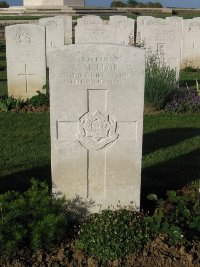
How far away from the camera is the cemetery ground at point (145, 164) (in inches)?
144

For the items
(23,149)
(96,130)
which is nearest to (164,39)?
(23,149)

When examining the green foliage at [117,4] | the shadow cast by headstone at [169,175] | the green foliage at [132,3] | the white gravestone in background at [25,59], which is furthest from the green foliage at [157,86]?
the green foliage at [132,3]

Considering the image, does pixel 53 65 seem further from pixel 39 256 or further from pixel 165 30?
pixel 165 30

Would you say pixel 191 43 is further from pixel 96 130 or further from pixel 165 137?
pixel 96 130

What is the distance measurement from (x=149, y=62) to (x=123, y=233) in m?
5.98

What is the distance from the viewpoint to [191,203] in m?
4.29

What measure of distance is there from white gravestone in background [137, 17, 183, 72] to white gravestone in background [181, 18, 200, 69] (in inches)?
122

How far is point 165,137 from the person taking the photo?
710 centimetres

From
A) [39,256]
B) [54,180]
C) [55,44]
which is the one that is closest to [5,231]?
[39,256]

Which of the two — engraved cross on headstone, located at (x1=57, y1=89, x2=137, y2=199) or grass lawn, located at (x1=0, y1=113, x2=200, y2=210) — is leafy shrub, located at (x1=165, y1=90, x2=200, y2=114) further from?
engraved cross on headstone, located at (x1=57, y1=89, x2=137, y2=199)

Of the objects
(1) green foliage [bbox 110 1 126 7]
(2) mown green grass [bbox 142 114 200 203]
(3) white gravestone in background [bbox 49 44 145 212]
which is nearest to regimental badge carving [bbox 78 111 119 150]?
(3) white gravestone in background [bbox 49 44 145 212]

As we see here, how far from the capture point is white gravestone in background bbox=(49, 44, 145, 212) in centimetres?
389

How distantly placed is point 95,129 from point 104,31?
914cm

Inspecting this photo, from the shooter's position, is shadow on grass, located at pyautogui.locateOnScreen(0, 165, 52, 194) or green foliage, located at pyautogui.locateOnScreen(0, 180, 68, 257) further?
shadow on grass, located at pyautogui.locateOnScreen(0, 165, 52, 194)
